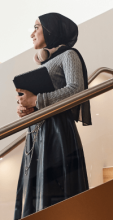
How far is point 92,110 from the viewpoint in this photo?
3.69 ft

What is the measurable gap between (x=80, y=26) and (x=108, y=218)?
1.02 metres

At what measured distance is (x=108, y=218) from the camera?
1.08 m

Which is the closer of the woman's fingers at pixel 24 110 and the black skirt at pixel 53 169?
the black skirt at pixel 53 169

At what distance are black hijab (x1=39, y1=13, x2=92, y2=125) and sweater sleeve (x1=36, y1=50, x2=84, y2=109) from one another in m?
0.04

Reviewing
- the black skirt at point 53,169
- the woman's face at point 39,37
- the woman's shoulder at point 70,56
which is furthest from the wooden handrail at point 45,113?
the woman's face at point 39,37

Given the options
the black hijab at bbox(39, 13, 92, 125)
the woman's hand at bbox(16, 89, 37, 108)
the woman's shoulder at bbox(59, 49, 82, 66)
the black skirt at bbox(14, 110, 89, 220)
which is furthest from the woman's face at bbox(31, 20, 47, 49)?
the black skirt at bbox(14, 110, 89, 220)

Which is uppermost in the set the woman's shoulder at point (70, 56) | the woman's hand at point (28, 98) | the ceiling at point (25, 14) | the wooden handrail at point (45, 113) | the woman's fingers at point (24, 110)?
the ceiling at point (25, 14)

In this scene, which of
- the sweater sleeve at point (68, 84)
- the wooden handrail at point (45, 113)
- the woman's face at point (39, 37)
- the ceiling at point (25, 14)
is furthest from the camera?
the ceiling at point (25, 14)

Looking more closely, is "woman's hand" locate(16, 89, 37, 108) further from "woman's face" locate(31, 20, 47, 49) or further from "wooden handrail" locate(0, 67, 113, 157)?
"woman's face" locate(31, 20, 47, 49)

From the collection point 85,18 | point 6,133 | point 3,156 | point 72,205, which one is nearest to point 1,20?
point 85,18

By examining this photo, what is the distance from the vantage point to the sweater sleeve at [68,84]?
3.58ft

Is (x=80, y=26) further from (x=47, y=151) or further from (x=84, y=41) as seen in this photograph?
(x=47, y=151)

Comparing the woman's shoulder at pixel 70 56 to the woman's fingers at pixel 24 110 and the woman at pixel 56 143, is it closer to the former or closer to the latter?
the woman at pixel 56 143

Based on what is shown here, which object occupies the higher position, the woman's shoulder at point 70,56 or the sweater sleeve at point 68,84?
the woman's shoulder at point 70,56
